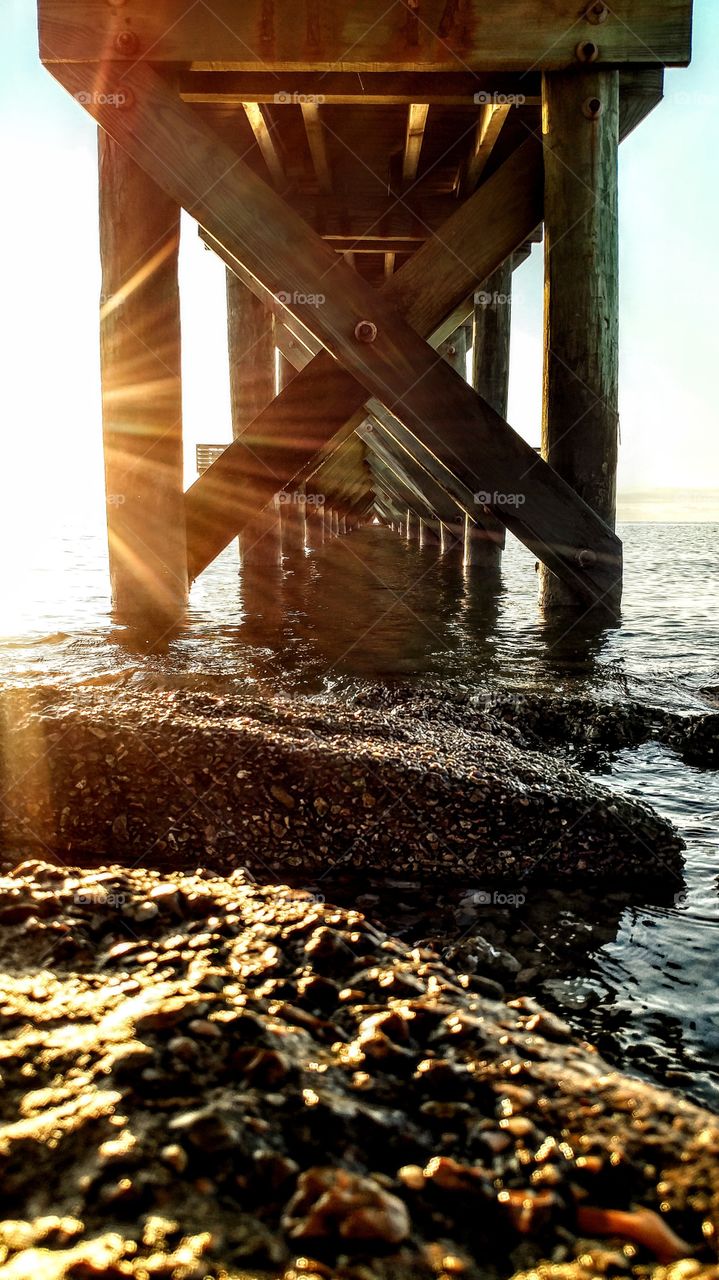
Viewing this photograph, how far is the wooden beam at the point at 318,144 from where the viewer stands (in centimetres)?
720

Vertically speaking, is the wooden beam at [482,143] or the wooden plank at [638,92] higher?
the wooden beam at [482,143]

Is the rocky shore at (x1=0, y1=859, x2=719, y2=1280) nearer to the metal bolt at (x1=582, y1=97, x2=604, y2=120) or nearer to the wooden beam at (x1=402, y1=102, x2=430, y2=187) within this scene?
the metal bolt at (x1=582, y1=97, x2=604, y2=120)

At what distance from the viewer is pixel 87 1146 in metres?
1.35

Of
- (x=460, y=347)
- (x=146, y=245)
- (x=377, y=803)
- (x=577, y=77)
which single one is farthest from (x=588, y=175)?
(x=460, y=347)

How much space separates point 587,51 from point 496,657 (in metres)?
3.72

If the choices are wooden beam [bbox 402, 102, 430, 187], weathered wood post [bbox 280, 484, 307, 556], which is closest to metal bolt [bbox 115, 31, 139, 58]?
wooden beam [bbox 402, 102, 430, 187]

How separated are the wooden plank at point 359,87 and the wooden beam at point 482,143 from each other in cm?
17

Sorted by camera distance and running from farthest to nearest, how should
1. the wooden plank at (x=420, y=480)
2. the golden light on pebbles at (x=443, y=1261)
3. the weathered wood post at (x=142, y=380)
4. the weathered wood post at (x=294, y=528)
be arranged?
the weathered wood post at (x=294, y=528) < the wooden plank at (x=420, y=480) < the weathered wood post at (x=142, y=380) < the golden light on pebbles at (x=443, y=1261)

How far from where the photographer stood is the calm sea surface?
2.22 m

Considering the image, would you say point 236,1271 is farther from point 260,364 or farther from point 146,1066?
point 260,364

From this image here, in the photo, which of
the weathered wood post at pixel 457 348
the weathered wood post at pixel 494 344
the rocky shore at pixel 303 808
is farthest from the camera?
the weathered wood post at pixel 457 348

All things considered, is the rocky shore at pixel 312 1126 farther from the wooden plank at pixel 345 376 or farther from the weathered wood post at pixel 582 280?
the weathered wood post at pixel 582 280

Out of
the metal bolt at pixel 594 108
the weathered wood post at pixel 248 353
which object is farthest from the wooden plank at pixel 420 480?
the metal bolt at pixel 594 108

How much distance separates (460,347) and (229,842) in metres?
15.0
